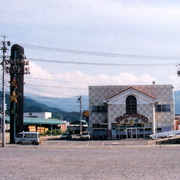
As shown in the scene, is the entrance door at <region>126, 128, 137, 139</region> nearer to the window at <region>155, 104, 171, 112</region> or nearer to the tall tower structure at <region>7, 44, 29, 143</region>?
the window at <region>155, 104, 171, 112</region>

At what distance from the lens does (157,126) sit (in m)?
65.2

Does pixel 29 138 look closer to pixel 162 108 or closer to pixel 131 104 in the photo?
pixel 131 104

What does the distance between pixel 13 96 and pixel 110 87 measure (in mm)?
23358

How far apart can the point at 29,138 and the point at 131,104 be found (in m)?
24.7

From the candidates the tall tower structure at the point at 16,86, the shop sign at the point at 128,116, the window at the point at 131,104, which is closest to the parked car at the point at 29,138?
the tall tower structure at the point at 16,86

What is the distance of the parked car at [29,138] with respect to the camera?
44.8 metres

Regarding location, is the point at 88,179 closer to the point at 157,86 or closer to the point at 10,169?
the point at 10,169

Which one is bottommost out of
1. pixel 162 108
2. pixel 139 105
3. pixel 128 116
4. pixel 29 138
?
pixel 29 138

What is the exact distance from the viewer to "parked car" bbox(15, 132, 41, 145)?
44844mm

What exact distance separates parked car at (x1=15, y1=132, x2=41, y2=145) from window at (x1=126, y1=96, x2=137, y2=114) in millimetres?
23200

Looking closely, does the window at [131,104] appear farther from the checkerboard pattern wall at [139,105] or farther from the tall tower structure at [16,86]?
the tall tower structure at [16,86]

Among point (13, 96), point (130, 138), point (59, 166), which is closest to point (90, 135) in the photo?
point (130, 138)

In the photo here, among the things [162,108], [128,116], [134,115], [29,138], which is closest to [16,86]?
[29,138]

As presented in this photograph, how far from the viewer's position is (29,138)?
45.3 m
